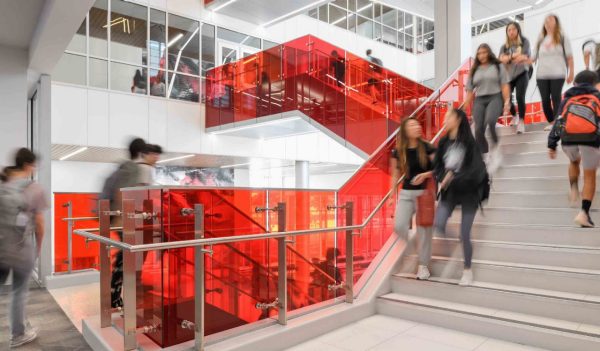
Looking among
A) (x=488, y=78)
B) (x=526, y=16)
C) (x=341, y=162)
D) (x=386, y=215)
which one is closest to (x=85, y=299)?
(x=386, y=215)

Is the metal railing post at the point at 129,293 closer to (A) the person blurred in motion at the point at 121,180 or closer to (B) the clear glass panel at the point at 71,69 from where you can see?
(A) the person blurred in motion at the point at 121,180

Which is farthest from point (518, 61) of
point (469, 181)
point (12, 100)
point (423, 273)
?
point (12, 100)

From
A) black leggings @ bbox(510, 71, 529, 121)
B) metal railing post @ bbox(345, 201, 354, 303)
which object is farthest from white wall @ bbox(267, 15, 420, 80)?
metal railing post @ bbox(345, 201, 354, 303)

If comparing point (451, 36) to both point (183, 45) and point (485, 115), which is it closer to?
point (485, 115)

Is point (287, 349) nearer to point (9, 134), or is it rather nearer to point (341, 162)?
point (9, 134)

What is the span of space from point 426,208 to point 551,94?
264 centimetres

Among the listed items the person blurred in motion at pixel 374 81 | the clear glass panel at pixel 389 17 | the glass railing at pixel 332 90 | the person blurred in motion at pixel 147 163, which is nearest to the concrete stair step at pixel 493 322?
the person blurred in motion at pixel 147 163

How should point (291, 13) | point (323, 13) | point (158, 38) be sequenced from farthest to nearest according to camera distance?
point (323, 13)
point (291, 13)
point (158, 38)

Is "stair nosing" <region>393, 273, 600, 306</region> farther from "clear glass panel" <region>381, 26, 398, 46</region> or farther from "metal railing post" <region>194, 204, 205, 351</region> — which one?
"clear glass panel" <region>381, 26, 398, 46</region>

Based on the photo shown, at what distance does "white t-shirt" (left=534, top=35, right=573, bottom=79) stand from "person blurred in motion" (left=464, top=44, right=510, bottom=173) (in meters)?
0.64

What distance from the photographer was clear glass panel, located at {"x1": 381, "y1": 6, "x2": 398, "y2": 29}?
63.0 feet

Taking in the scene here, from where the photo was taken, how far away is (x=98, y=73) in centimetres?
1093

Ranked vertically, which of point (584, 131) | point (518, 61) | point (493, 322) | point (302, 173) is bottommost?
point (493, 322)

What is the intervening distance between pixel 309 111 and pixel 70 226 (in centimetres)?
496
